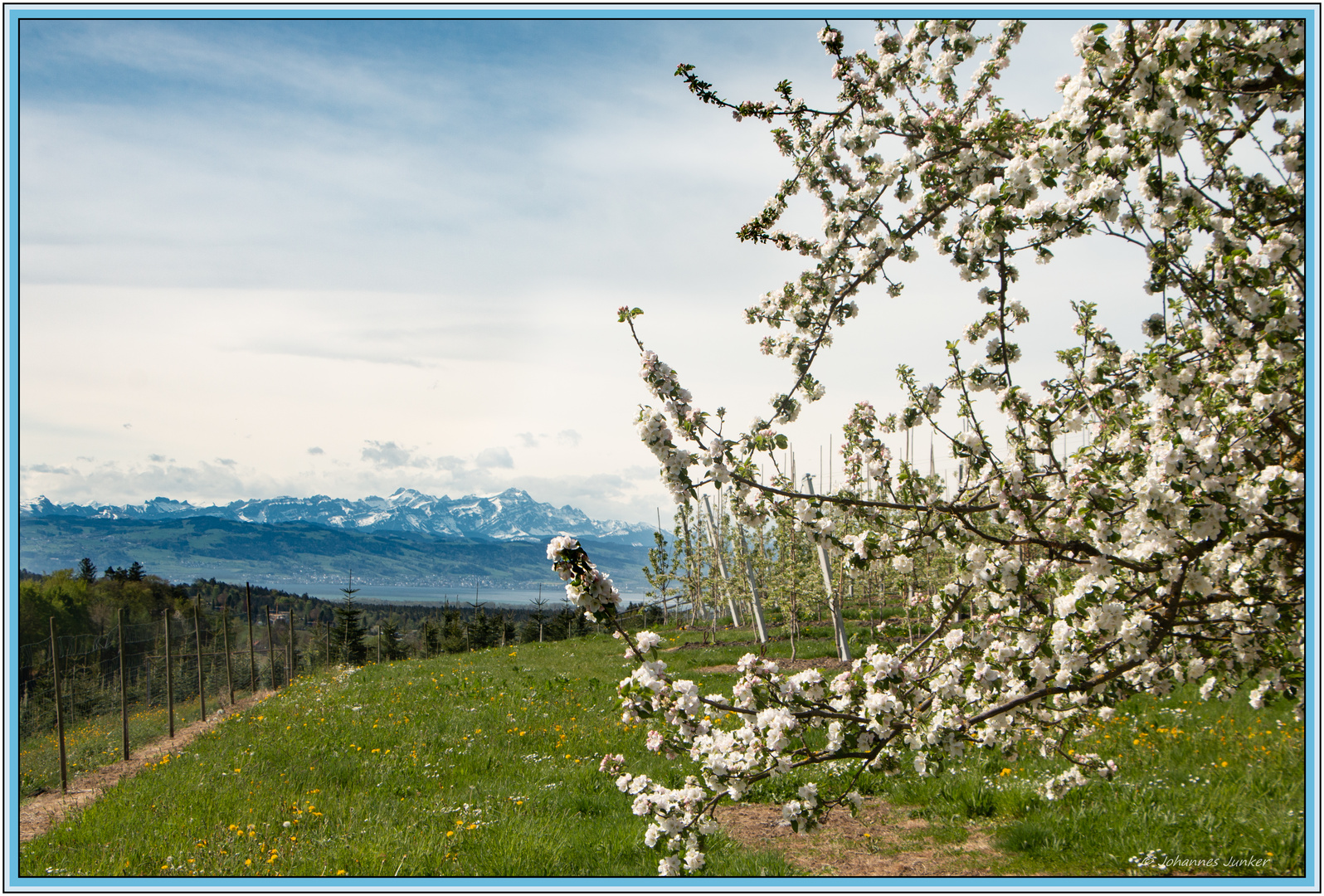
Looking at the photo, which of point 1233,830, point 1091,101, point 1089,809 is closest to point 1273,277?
point 1091,101

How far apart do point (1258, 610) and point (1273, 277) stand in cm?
147

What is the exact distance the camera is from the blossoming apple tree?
3.07 m

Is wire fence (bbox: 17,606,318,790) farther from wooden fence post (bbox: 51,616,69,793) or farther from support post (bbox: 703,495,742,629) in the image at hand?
support post (bbox: 703,495,742,629)

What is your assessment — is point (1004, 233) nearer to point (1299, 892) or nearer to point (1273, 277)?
point (1273, 277)

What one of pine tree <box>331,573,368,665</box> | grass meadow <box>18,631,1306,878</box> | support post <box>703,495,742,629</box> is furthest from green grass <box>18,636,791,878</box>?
pine tree <box>331,573,368,665</box>

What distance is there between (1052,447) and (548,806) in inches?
196

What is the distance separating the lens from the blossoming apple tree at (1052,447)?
3.07 m

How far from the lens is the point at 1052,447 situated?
4211mm

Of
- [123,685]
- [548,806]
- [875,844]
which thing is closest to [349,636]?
[123,685]

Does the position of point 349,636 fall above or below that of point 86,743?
below

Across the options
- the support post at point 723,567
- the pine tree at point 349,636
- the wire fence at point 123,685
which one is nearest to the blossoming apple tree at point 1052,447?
the wire fence at point 123,685

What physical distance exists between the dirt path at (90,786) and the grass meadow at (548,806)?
0.39 metres

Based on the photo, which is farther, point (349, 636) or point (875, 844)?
point (349, 636)

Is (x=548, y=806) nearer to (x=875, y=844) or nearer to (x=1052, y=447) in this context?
(x=875, y=844)
